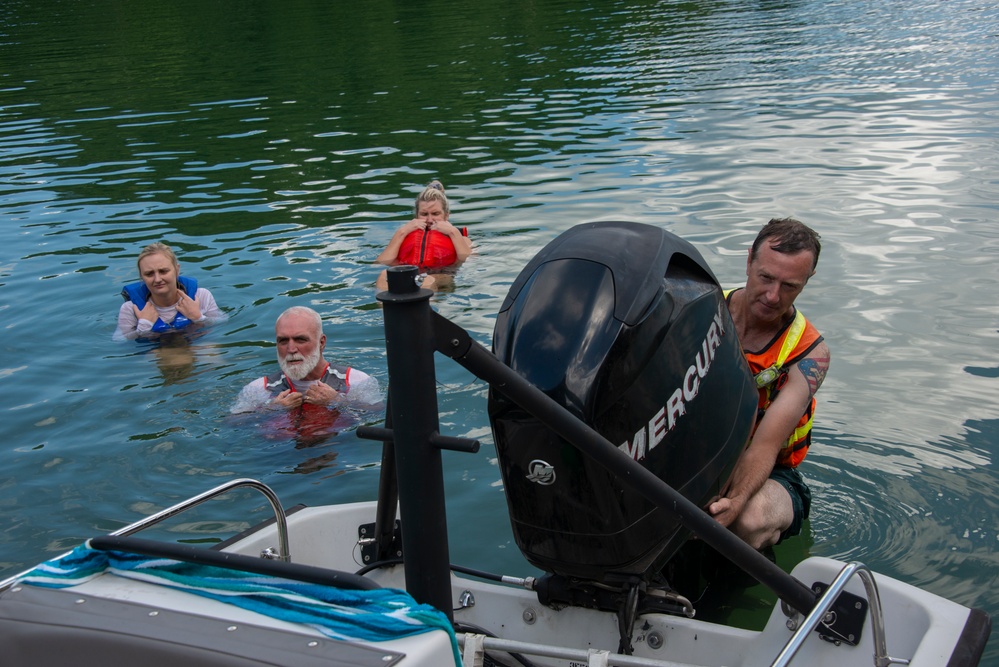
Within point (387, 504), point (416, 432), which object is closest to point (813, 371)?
point (387, 504)

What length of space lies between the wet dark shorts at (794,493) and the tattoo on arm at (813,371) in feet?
1.20

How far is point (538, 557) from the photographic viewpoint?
2.93 metres

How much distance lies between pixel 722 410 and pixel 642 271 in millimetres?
541

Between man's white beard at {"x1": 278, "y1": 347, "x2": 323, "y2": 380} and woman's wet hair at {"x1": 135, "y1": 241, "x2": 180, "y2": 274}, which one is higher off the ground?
woman's wet hair at {"x1": 135, "y1": 241, "x2": 180, "y2": 274}

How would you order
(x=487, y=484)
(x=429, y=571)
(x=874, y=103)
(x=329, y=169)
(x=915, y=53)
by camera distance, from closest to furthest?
(x=429, y=571) → (x=487, y=484) → (x=329, y=169) → (x=874, y=103) → (x=915, y=53)

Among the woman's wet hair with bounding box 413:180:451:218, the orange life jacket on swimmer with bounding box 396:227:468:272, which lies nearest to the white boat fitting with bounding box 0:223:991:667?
the orange life jacket on swimmer with bounding box 396:227:468:272

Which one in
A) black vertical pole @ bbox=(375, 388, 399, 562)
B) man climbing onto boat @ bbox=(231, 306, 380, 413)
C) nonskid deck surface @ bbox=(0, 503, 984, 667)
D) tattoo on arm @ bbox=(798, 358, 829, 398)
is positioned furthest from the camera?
man climbing onto boat @ bbox=(231, 306, 380, 413)

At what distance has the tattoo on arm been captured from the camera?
383 cm

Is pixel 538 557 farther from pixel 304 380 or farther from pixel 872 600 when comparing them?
pixel 304 380

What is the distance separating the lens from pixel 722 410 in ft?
10.5

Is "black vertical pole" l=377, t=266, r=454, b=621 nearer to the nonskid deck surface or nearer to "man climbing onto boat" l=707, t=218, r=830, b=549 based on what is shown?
the nonskid deck surface

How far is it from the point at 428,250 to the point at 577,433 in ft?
24.9

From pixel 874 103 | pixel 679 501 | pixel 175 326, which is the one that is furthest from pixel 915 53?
pixel 679 501

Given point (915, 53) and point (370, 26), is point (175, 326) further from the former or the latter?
point (370, 26)
